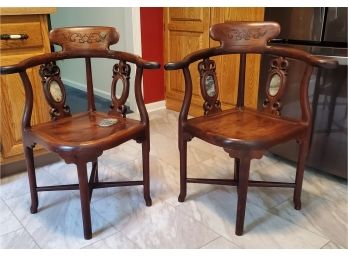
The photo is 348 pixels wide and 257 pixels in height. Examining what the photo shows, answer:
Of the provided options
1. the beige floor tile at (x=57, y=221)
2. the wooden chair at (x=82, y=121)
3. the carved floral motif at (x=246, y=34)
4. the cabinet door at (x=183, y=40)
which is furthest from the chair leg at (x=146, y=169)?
the cabinet door at (x=183, y=40)

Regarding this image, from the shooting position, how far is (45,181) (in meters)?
1.75

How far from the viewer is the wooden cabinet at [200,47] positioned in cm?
214

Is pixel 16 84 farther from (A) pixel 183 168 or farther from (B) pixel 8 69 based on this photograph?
(A) pixel 183 168

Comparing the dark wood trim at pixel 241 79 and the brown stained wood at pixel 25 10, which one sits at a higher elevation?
the brown stained wood at pixel 25 10

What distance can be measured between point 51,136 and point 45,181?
60cm

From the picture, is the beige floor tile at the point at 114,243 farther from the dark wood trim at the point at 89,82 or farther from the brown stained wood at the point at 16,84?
the brown stained wood at the point at 16,84

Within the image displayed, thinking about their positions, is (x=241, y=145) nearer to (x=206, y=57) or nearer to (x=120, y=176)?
(x=206, y=57)

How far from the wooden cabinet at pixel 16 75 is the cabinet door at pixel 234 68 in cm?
110

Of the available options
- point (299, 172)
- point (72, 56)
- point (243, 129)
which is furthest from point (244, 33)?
point (72, 56)

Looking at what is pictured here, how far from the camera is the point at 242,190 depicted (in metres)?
1.24

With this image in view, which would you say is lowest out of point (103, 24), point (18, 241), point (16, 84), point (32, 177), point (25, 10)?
point (18, 241)

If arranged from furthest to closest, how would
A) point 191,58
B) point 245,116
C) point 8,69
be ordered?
point 245,116
point 191,58
point 8,69

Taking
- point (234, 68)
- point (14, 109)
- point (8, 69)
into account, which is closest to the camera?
point (8, 69)

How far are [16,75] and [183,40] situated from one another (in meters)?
Result: 1.31
